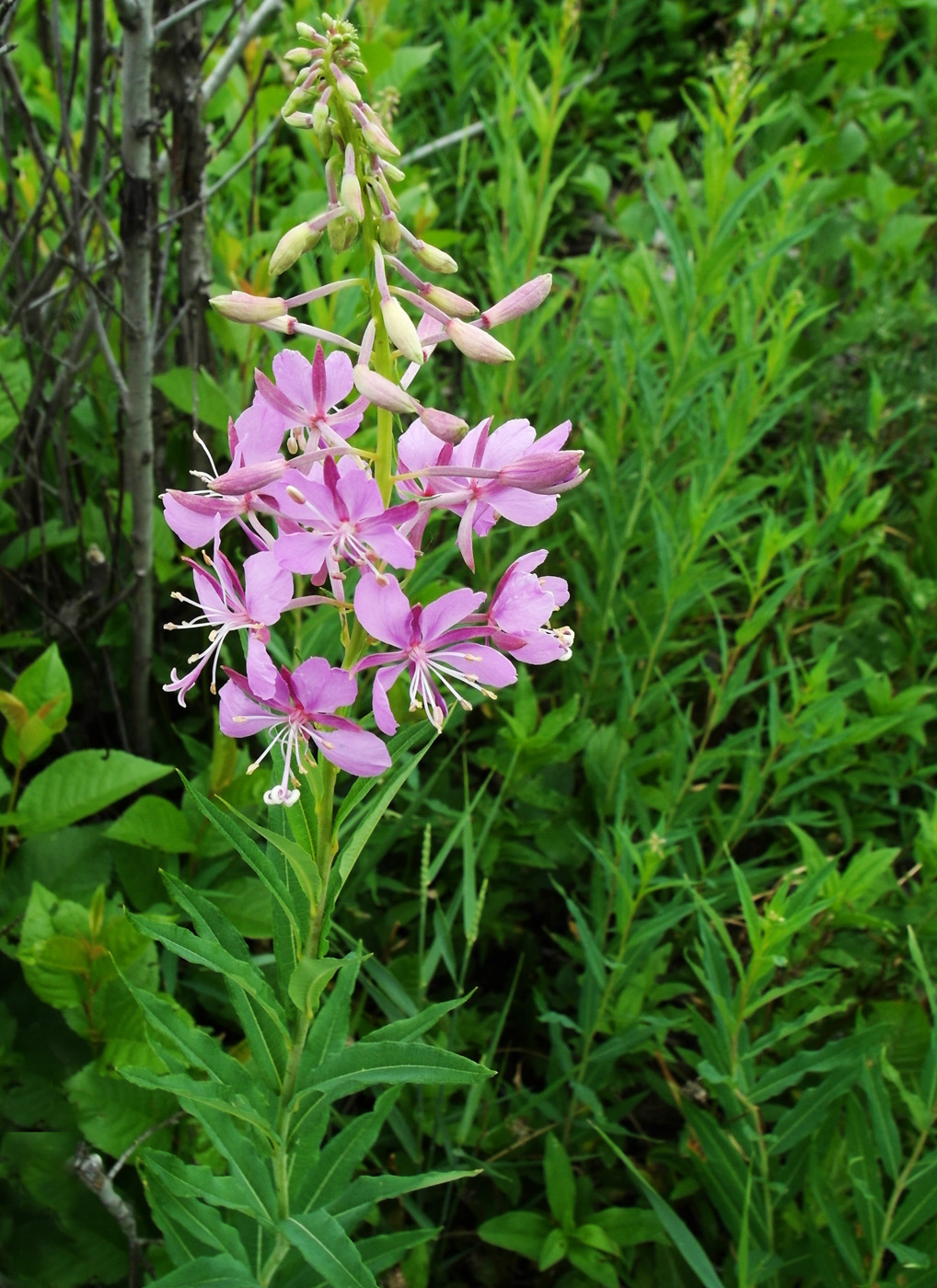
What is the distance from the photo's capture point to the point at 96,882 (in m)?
2.09

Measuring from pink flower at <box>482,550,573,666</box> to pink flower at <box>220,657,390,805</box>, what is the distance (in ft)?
0.67

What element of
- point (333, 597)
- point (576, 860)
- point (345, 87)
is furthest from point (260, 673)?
point (576, 860)

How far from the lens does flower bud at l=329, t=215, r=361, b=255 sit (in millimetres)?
1153

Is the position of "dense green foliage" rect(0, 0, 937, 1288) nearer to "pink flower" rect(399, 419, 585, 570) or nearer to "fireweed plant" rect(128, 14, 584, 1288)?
"fireweed plant" rect(128, 14, 584, 1288)

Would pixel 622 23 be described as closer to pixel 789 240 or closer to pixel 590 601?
pixel 789 240

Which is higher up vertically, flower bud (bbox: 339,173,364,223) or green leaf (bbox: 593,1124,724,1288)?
flower bud (bbox: 339,173,364,223)

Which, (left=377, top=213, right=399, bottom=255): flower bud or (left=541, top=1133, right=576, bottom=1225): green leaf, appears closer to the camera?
(left=377, top=213, right=399, bottom=255): flower bud

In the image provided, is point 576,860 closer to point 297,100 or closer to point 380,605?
point 380,605

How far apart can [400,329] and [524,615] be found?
37cm

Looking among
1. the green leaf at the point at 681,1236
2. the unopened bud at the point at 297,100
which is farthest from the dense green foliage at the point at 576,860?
the unopened bud at the point at 297,100

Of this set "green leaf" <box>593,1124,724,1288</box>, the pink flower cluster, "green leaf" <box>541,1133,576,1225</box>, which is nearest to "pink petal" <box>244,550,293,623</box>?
the pink flower cluster

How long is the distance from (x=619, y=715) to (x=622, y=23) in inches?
193

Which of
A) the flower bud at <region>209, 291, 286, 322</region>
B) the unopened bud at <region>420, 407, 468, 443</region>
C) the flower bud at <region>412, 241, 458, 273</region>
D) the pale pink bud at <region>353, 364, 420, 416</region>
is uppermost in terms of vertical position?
the flower bud at <region>412, 241, 458, 273</region>

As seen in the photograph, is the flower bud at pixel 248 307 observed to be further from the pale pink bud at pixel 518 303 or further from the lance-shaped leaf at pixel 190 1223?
the lance-shaped leaf at pixel 190 1223
